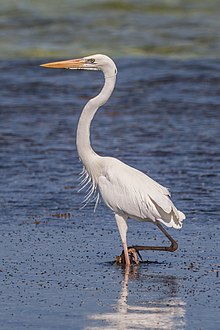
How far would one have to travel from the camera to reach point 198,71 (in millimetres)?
19844

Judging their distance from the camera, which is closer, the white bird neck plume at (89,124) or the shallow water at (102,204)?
the shallow water at (102,204)

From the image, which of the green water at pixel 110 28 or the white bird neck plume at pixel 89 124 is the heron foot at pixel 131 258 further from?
the green water at pixel 110 28

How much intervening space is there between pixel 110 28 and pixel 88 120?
16.9m

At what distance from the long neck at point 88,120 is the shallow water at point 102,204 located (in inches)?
32.2

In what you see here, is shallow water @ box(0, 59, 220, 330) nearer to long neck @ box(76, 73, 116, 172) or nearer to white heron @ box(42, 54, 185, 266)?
white heron @ box(42, 54, 185, 266)

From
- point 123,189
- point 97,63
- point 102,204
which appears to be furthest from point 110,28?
point 123,189

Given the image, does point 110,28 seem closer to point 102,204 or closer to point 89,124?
point 102,204

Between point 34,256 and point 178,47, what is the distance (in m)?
15.0

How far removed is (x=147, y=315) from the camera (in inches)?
260

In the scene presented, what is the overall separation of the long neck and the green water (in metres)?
13.1

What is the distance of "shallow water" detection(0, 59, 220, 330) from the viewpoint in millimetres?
6863

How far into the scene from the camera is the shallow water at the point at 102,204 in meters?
6.86

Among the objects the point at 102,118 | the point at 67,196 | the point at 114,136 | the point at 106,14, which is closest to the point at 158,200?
the point at 67,196

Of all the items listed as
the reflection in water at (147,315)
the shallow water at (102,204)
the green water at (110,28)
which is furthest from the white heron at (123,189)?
the green water at (110,28)
